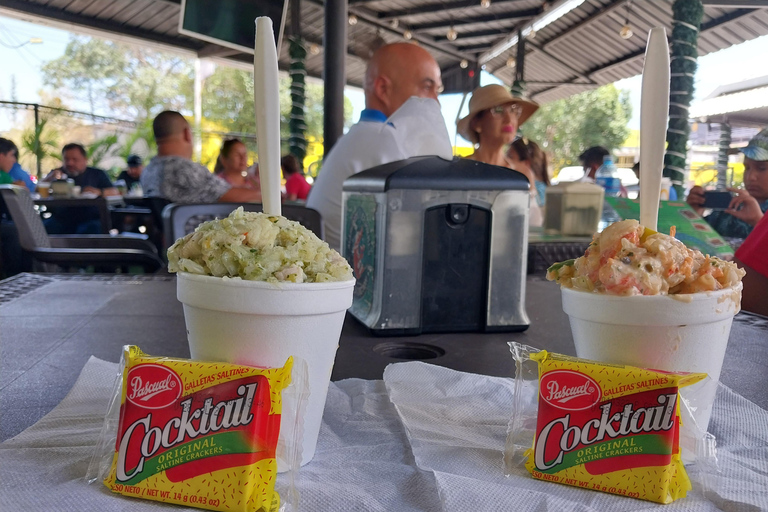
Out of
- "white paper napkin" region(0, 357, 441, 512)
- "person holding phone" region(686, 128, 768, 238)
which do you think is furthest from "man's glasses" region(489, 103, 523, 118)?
"white paper napkin" region(0, 357, 441, 512)

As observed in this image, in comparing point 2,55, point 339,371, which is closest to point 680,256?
point 339,371

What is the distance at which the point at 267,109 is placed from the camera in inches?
25.6

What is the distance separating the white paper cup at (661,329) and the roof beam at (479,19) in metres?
9.42

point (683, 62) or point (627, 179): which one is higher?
point (683, 62)

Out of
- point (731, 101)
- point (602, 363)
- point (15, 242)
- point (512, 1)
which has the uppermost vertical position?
point (512, 1)

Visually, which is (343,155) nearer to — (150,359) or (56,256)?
(56,256)

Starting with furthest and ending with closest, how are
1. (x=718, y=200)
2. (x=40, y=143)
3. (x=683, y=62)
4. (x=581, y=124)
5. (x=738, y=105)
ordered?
(x=581, y=124) → (x=40, y=143) → (x=738, y=105) → (x=683, y=62) → (x=718, y=200)

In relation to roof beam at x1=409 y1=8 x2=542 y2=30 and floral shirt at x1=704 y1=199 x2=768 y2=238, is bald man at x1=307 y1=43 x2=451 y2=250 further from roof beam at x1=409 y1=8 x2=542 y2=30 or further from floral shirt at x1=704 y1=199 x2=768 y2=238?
roof beam at x1=409 y1=8 x2=542 y2=30

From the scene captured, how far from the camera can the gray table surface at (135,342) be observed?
2.66 feet

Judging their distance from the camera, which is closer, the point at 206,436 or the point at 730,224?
the point at 206,436

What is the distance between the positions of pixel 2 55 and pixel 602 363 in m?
16.4

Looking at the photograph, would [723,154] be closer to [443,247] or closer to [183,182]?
[183,182]

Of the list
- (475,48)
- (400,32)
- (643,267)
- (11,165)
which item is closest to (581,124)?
(475,48)

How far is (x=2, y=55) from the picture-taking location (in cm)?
1341
